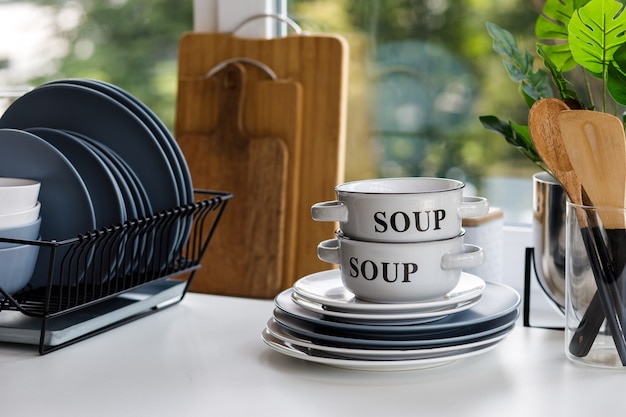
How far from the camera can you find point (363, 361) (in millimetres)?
760

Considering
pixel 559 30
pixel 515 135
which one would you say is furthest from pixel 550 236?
pixel 559 30

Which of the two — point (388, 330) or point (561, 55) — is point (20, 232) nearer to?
point (388, 330)

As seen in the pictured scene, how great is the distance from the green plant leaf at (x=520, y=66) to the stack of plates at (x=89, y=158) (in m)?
0.42

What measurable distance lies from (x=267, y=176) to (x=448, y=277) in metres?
0.56

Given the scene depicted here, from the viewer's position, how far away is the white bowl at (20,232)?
2.77ft

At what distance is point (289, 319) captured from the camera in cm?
84

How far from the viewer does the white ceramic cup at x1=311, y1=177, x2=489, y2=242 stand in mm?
778

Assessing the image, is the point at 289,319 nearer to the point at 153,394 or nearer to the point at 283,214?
the point at 153,394

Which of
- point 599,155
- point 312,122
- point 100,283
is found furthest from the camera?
point 312,122

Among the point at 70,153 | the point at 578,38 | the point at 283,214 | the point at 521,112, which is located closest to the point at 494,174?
the point at 521,112

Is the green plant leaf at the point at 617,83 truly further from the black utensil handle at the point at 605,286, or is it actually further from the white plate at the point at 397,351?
the white plate at the point at 397,351

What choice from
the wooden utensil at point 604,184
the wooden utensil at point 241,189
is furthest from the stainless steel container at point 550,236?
the wooden utensil at point 241,189

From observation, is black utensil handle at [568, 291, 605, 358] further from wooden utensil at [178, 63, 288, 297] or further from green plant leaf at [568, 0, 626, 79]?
wooden utensil at [178, 63, 288, 297]

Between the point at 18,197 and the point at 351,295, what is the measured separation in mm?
361
